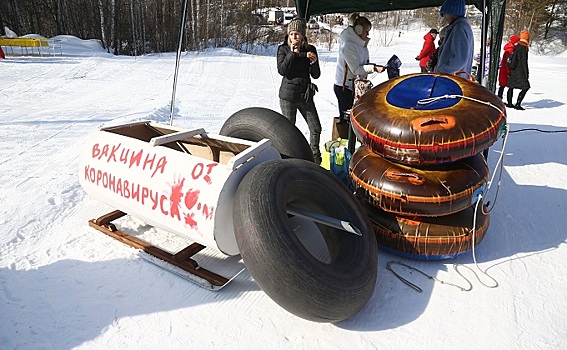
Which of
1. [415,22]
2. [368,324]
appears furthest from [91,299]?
[415,22]

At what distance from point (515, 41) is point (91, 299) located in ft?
31.0

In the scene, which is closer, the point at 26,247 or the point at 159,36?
the point at 26,247

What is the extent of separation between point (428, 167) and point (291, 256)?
138cm

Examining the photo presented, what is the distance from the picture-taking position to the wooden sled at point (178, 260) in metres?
2.49

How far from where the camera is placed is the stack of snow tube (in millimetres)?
2668

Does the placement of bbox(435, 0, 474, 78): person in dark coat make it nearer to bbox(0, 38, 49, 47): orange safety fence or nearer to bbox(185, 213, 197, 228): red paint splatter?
bbox(185, 213, 197, 228): red paint splatter

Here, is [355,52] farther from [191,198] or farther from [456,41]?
[191,198]

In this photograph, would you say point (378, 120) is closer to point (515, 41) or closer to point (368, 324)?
point (368, 324)

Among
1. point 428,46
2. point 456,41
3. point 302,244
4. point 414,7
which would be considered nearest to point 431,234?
point 302,244

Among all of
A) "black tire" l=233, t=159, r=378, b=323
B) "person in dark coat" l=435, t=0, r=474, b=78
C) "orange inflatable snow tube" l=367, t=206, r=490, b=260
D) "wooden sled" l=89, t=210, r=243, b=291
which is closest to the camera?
"black tire" l=233, t=159, r=378, b=323

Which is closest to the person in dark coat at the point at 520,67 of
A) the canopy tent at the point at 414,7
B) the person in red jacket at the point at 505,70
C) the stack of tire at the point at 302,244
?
the person in red jacket at the point at 505,70

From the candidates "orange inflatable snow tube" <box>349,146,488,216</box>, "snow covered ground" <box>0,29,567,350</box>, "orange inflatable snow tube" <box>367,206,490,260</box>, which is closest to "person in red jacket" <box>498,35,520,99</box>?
"snow covered ground" <box>0,29,567,350</box>

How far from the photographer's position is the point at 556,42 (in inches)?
947

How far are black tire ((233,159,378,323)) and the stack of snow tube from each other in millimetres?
436
